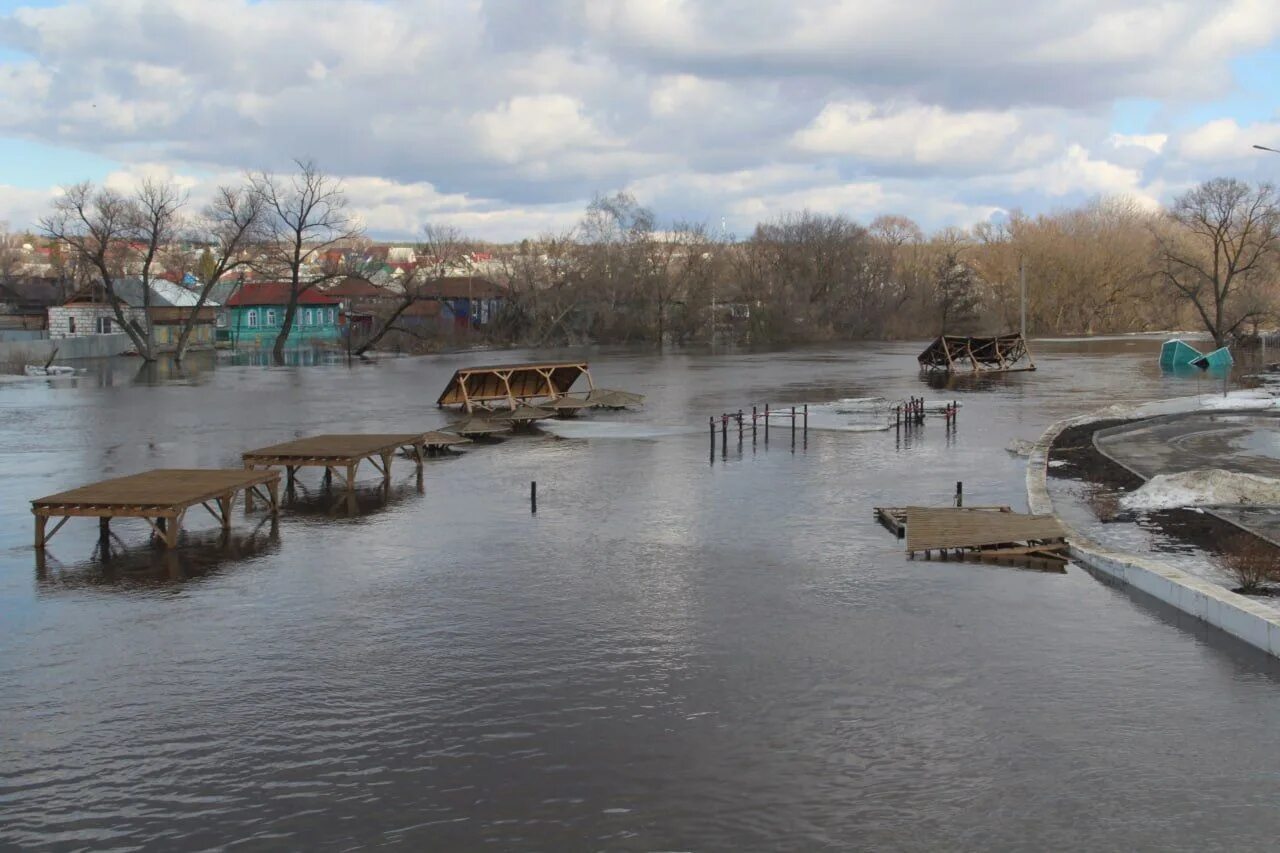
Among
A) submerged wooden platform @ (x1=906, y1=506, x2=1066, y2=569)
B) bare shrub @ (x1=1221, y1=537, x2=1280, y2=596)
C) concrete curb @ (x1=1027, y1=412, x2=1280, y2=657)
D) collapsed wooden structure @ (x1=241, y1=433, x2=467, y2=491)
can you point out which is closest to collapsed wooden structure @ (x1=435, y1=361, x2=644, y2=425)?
collapsed wooden structure @ (x1=241, y1=433, x2=467, y2=491)

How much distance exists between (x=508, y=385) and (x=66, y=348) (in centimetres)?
4993

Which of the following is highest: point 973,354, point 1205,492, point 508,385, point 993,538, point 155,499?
point 973,354

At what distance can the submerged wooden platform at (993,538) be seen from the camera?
18406 millimetres

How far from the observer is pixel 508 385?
4344 cm

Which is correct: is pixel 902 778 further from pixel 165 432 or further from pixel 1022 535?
pixel 165 432

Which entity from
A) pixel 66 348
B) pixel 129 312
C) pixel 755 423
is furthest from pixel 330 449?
pixel 129 312

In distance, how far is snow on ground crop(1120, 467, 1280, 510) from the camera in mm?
20578

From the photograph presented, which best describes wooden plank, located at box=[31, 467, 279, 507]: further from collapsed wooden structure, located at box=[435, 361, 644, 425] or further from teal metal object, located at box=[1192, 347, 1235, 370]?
teal metal object, located at box=[1192, 347, 1235, 370]

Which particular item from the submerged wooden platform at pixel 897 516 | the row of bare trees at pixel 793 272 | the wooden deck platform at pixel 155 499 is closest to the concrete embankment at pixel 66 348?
the row of bare trees at pixel 793 272

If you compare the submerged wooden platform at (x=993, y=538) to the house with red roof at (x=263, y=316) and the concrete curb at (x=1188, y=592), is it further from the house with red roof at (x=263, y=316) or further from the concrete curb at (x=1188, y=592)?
the house with red roof at (x=263, y=316)

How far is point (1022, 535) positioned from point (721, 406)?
89.8 ft

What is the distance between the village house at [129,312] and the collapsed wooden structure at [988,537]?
79317 mm

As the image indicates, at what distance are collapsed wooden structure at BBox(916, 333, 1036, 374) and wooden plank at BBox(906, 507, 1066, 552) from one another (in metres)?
47.7

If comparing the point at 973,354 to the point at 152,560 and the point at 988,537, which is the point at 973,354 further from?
the point at 152,560
